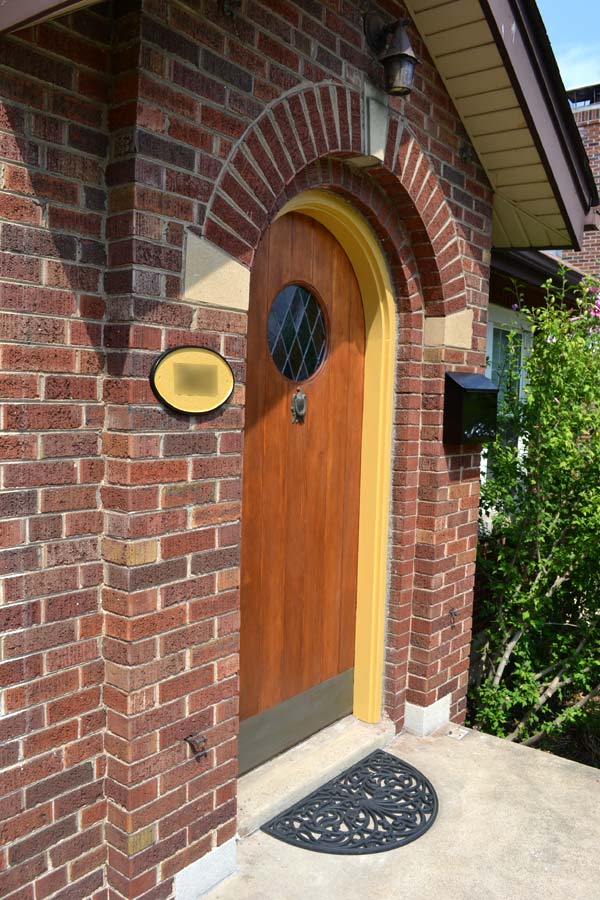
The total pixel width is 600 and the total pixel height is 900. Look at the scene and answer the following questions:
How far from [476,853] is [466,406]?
2.02m

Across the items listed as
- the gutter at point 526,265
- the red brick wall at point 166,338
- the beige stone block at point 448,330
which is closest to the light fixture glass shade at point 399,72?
the red brick wall at point 166,338

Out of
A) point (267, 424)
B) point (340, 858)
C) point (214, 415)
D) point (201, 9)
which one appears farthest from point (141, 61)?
point (340, 858)

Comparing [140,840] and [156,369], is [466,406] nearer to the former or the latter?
[156,369]

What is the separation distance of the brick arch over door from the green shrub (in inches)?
36.5

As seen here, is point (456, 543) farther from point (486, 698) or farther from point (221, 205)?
point (221, 205)

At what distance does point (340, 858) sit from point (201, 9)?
3.04 meters

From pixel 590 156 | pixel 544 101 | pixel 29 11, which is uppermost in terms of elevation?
pixel 590 156

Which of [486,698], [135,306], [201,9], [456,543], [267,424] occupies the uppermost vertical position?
[201,9]

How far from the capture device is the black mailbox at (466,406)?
3.72 metres

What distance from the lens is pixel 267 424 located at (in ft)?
10.2

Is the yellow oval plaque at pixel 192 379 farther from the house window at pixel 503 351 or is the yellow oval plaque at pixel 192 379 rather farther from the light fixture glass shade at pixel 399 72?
the house window at pixel 503 351

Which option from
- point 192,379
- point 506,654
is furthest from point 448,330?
point 506,654

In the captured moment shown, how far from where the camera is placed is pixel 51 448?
2092mm

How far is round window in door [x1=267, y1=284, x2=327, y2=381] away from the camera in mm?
3125
